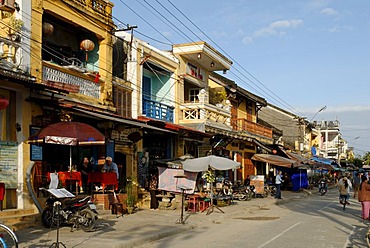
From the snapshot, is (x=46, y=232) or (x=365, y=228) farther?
(x=365, y=228)

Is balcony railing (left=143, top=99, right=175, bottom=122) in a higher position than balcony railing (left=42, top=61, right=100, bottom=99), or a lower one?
lower

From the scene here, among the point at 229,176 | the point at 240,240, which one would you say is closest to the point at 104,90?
the point at 240,240

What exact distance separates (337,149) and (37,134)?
2845 inches

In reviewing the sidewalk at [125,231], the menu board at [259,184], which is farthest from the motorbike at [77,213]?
the menu board at [259,184]

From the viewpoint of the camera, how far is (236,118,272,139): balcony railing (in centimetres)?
3119

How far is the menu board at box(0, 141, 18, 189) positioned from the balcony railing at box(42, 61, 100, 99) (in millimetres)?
2318

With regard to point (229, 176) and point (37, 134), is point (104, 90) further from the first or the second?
point (229, 176)

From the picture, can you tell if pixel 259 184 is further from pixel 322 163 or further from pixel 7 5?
pixel 7 5

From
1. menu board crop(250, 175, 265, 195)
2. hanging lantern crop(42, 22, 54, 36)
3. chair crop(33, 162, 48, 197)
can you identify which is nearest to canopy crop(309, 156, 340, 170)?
menu board crop(250, 175, 265, 195)

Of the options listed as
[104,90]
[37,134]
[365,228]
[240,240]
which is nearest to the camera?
[240,240]

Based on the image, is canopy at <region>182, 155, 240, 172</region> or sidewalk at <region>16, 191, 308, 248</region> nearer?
sidewalk at <region>16, 191, 308, 248</region>

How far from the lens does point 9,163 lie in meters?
13.0

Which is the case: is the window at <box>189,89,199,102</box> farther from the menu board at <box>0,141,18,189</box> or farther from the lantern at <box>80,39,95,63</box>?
the menu board at <box>0,141,18,189</box>

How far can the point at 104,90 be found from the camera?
57.6ft
